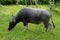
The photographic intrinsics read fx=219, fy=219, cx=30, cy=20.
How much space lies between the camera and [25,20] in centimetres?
1434

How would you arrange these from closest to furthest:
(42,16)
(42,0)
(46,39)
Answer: (46,39)
(42,16)
(42,0)

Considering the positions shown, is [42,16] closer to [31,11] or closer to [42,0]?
[31,11]

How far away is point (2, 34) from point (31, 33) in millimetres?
1849

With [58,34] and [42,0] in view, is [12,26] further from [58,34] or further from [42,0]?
[42,0]

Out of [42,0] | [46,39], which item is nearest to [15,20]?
[46,39]

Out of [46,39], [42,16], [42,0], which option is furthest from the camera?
[42,0]

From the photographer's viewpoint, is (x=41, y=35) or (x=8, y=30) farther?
(x=8, y=30)

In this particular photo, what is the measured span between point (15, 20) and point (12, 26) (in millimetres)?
472

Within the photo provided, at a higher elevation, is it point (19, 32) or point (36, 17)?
point (36, 17)

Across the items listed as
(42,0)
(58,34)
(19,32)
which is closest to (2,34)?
(19,32)

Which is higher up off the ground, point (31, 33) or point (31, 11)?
point (31, 11)

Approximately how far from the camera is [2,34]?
44.7 ft

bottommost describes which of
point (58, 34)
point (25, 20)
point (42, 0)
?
point (42, 0)

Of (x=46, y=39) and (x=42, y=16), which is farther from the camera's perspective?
(x=42, y=16)
